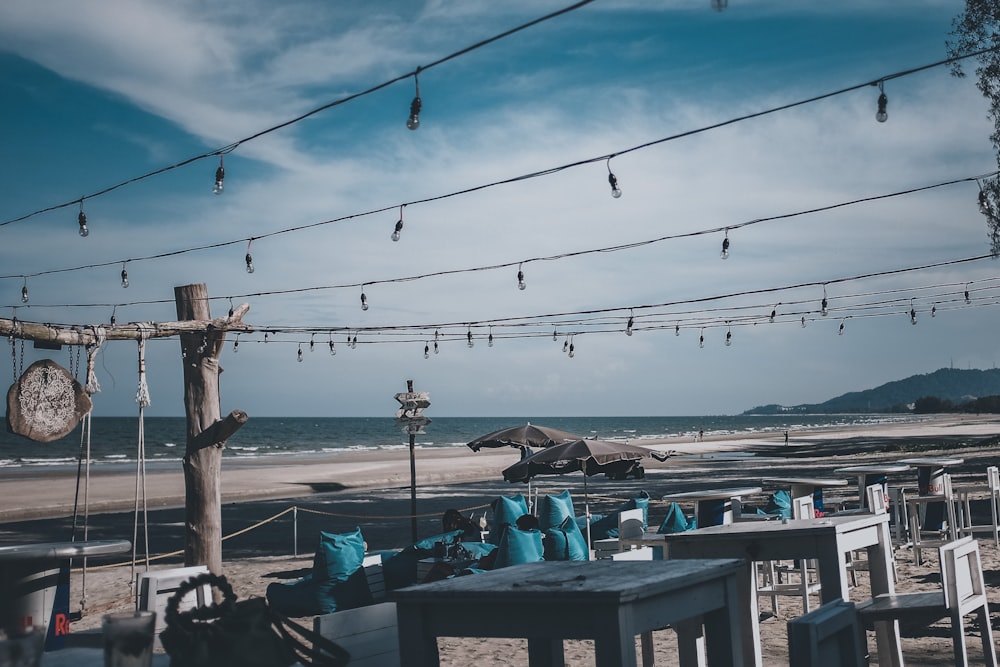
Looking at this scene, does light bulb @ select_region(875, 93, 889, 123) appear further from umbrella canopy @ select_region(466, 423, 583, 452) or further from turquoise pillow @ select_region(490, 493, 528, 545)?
umbrella canopy @ select_region(466, 423, 583, 452)

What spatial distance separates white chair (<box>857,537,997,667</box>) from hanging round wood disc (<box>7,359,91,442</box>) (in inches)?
262

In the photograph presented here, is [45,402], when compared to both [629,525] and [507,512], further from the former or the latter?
[507,512]

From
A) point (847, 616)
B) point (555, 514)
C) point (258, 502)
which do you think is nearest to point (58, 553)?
point (847, 616)

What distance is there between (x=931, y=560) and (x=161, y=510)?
2037cm

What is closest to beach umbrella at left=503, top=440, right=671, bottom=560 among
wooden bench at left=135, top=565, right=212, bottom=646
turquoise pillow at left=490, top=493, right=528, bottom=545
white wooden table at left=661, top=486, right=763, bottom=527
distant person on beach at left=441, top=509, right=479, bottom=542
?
turquoise pillow at left=490, top=493, right=528, bottom=545

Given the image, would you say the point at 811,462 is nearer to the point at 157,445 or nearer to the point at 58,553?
the point at 58,553

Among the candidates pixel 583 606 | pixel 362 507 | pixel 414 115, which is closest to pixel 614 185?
pixel 414 115

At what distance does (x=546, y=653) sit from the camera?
4.21 m

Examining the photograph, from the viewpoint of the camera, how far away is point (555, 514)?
1145 centimetres

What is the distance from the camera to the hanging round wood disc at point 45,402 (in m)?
7.99

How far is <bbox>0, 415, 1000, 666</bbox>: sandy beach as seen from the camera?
26.6ft

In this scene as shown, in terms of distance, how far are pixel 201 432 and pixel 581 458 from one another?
4992 mm

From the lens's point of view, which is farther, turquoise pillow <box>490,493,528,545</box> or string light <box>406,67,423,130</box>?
turquoise pillow <box>490,493,528,545</box>

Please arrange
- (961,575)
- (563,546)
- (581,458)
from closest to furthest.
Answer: (961,575) < (563,546) < (581,458)
